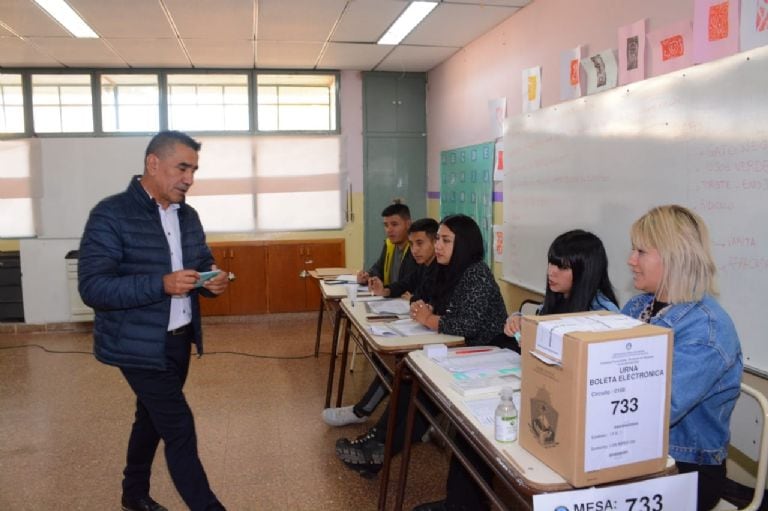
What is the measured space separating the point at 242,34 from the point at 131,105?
7.02ft

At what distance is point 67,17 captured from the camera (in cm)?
441

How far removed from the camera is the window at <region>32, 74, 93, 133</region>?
626 cm

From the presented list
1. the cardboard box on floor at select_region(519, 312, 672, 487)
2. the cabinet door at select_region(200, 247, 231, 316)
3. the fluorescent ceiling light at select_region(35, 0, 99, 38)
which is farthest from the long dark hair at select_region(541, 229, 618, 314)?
the cabinet door at select_region(200, 247, 231, 316)

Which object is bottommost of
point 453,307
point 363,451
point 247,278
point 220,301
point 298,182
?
point 363,451

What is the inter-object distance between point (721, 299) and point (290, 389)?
Result: 287 centimetres

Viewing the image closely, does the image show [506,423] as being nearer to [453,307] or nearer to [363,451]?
[453,307]

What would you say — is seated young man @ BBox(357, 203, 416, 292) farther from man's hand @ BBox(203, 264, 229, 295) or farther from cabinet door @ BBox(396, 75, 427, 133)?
cabinet door @ BBox(396, 75, 427, 133)

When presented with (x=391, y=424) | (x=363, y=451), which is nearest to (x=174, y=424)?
(x=391, y=424)

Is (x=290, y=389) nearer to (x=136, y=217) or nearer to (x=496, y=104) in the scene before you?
(x=136, y=217)

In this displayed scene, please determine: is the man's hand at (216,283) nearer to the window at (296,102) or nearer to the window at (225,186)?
the window at (225,186)

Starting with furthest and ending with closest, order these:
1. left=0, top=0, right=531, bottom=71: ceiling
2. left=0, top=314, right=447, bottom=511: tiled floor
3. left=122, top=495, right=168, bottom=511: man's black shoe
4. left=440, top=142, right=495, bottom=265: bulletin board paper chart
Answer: left=440, top=142, right=495, bottom=265: bulletin board paper chart, left=0, top=0, right=531, bottom=71: ceiling, left=0, top=314, right=447, bottom=511: tiled floor, left=122, top=495, right=168, bottom=511: man's black shoe

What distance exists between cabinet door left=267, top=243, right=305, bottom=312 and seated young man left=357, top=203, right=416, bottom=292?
2.17 m

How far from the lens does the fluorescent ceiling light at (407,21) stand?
4.24 metres

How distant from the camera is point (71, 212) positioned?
6.27m
